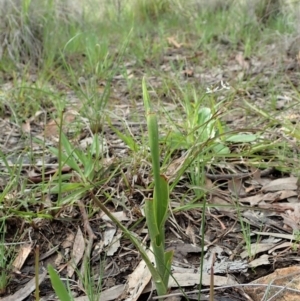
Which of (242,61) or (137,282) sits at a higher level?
(242,61)

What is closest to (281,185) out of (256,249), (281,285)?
(256,249)

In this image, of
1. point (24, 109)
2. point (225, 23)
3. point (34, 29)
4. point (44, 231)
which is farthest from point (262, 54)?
point (44, 231)

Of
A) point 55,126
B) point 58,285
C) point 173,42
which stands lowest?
point 58,285

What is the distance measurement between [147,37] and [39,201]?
7.04ft

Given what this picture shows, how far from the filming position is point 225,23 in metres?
3.18

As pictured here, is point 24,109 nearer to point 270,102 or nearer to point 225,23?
point 270,102

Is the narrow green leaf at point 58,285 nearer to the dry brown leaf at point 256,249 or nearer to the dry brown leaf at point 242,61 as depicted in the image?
the dry brown leaf at point 256,249

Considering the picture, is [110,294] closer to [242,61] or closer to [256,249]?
[256,249]

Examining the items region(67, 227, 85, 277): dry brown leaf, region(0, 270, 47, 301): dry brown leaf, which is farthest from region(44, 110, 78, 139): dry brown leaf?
region(0, 270, 47, 301): dry brown leaf

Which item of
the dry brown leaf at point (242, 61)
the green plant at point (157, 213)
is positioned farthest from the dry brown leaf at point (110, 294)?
the dry brown leaf at point (242, 61)

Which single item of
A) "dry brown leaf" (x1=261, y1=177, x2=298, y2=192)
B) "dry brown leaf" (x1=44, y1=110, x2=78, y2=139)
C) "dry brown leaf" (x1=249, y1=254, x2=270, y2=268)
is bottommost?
"dry brown leaf" (x1=249, y1=254, x2=270, y2=268)

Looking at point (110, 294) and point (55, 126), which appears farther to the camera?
point (55, 126)

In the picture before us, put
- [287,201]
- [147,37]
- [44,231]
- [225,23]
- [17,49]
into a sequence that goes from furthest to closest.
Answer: [225,23], [147,37], [17,49], [287,201], [44,231]

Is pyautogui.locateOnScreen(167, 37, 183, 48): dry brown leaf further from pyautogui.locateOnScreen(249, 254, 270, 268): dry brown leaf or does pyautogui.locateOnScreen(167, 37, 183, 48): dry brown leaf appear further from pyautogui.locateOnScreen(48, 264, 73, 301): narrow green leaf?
pyautogui.locateOnScreen(48, 264, 73, 301): narrow green leaf
